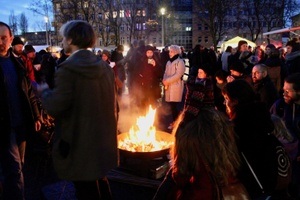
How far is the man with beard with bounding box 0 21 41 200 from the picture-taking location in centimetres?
355

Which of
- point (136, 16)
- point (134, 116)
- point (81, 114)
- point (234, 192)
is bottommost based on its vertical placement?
point (134, 116)

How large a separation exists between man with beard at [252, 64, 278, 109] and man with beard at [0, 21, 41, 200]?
409cm

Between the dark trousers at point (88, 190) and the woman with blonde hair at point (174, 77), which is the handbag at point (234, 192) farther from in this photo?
the woman with blonde hair at point (174, 77)

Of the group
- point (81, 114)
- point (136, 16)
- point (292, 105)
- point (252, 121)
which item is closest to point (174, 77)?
point (292, 105)

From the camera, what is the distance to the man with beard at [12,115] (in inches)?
140

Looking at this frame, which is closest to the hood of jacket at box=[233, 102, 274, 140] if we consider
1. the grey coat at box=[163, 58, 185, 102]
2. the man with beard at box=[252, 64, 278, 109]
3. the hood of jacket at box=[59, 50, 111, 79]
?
the hood of jacket at box=[59, 50, 111, 79]

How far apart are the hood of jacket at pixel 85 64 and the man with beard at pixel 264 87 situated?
4.00 meters

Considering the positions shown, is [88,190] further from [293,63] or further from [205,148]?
[293,63]

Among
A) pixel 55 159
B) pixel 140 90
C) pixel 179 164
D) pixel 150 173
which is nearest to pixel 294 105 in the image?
pixel 150 173

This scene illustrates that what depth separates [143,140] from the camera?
5.56 m

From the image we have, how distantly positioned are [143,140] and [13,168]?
2.35 metres

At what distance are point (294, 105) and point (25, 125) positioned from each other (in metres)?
3.40

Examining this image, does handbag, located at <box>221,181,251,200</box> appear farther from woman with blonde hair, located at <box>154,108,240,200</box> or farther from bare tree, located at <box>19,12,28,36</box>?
bare tree, located at <box>19,12,28,36</box>

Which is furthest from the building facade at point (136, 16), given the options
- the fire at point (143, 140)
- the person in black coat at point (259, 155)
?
the person in black coat at point (259, 155)
